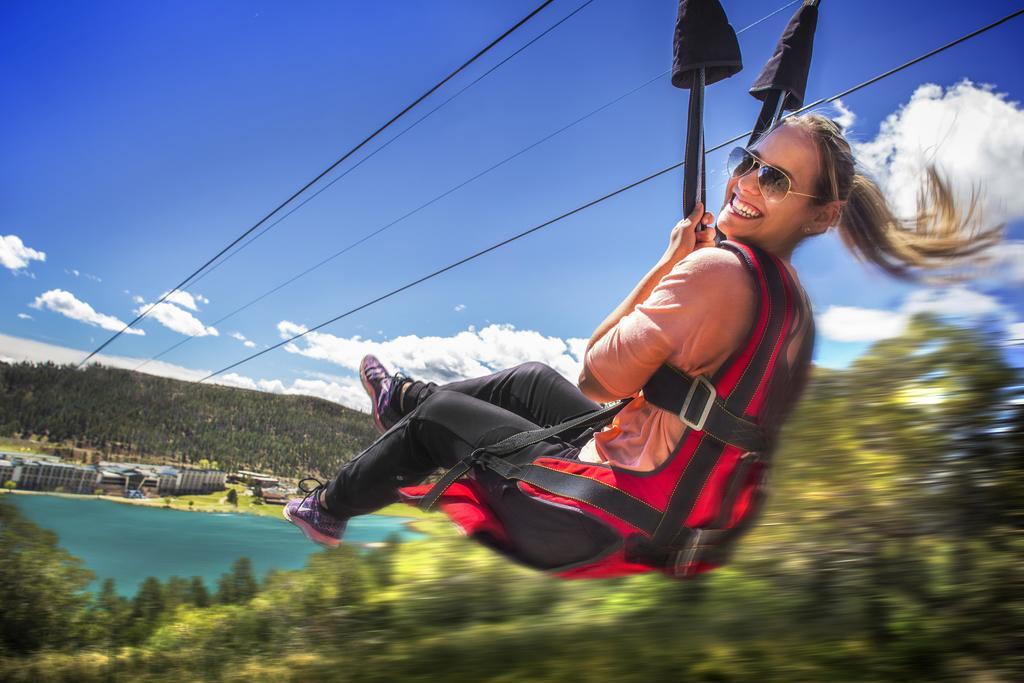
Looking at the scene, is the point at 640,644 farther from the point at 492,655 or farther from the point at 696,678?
the point at 492,655

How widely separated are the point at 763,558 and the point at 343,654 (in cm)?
95

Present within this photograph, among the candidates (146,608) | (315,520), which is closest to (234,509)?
(146,608)

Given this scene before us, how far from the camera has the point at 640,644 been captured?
1.21 metres

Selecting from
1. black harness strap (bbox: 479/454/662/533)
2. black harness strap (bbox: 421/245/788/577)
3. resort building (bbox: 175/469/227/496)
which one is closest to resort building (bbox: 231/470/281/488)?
resort building (bbox: 175/469/227/496)

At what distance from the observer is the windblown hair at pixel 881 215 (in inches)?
73.8

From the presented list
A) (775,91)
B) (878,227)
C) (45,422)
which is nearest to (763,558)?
(878,227)

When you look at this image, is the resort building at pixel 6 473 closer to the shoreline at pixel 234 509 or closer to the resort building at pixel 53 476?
the resort building at pixel 53 476

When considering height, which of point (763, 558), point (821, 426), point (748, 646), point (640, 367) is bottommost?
point (748, 646)

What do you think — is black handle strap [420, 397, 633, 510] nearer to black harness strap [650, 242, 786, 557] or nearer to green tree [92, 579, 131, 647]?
black harness strap [650, 242, 786, 557]

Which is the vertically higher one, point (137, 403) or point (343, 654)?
point (137, 403)

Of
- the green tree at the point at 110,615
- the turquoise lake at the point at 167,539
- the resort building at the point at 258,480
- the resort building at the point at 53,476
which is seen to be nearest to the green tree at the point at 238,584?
the turquoise lake at the point at 167,539

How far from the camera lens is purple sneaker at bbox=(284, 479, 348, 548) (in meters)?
2.58

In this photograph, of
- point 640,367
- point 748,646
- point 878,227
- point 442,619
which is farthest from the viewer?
point 878,227

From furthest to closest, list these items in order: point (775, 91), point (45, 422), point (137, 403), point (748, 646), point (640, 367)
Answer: point (137, 403) → point (45, 422) → point (775, 91) → point (640, 367) → point (748, 646)
